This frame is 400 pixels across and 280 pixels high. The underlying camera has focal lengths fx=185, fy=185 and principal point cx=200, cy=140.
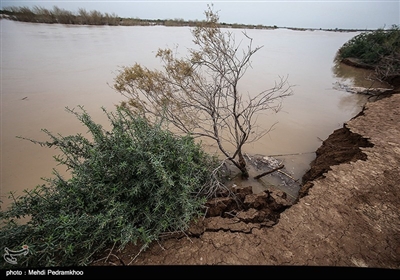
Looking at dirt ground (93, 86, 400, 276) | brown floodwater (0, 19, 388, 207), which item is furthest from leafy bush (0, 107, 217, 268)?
brown floodwater (0, 19, 388, 207)

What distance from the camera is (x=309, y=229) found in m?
2.10

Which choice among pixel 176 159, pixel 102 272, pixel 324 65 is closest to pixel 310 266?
pixel 176 159

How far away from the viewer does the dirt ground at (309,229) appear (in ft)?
5.91

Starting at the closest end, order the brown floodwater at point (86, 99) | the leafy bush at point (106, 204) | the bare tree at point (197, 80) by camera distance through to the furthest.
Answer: the leafy bush at point (106, 204) → the bare tree at point (197, 80) → the brown floodwater at point (86, 99)

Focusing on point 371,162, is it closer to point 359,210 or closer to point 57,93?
point 359,210

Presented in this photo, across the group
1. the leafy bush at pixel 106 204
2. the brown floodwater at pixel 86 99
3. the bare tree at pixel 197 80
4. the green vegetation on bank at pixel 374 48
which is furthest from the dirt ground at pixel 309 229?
the green vegetation on bank at pixel 374 48

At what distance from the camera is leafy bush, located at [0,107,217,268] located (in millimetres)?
1655

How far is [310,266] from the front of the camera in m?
1.76

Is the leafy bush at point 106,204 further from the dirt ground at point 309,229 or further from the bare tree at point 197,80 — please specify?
the bare tree at point 197,80

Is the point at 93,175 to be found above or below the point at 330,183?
above

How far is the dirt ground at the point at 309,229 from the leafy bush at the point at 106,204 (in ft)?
0.67

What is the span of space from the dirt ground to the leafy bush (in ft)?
0.67

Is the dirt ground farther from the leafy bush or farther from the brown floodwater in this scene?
the brown floodwater

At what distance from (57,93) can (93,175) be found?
23.6 ft
